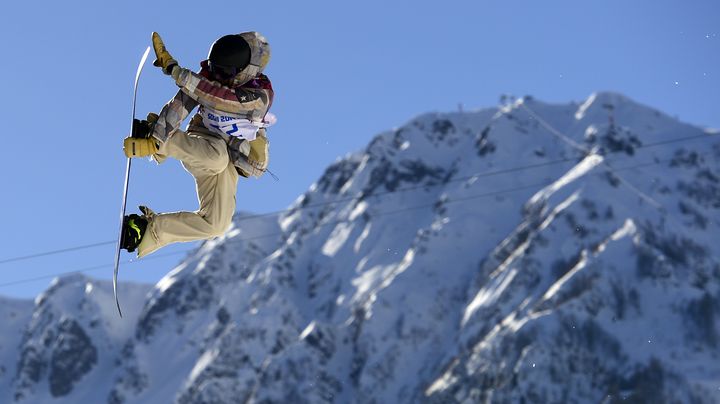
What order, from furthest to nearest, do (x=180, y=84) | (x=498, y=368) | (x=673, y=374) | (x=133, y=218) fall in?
(x=498, y=368) → (x=673, y=374) → (x=133, y=218) → (x=180, y=84)

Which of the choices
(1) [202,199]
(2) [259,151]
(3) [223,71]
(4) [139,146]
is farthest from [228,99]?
(1) [202,199]

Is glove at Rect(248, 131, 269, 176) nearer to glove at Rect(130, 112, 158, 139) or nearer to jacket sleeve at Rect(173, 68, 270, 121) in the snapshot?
jacket sleeve at Rect(173, 68, 270, 121)

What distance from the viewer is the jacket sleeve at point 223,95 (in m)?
13.4

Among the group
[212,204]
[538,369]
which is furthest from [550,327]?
[212,204]

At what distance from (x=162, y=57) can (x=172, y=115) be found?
66 cm

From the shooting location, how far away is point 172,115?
13477 mm

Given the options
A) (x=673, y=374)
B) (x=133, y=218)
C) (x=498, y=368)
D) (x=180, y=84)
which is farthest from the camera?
(x=498, y=368)

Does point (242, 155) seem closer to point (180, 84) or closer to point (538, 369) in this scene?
point (180, 84)

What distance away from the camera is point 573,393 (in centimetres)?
19088

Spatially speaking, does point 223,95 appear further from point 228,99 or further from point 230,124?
point 230,124

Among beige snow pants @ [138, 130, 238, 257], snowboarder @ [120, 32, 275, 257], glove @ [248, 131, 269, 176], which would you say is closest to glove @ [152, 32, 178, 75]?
snowboarder @ [120, 32, 275, 257]

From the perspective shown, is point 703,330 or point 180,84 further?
point 703,330

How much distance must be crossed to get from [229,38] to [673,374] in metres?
181

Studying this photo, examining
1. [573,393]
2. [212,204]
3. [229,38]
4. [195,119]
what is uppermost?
[229,38]
